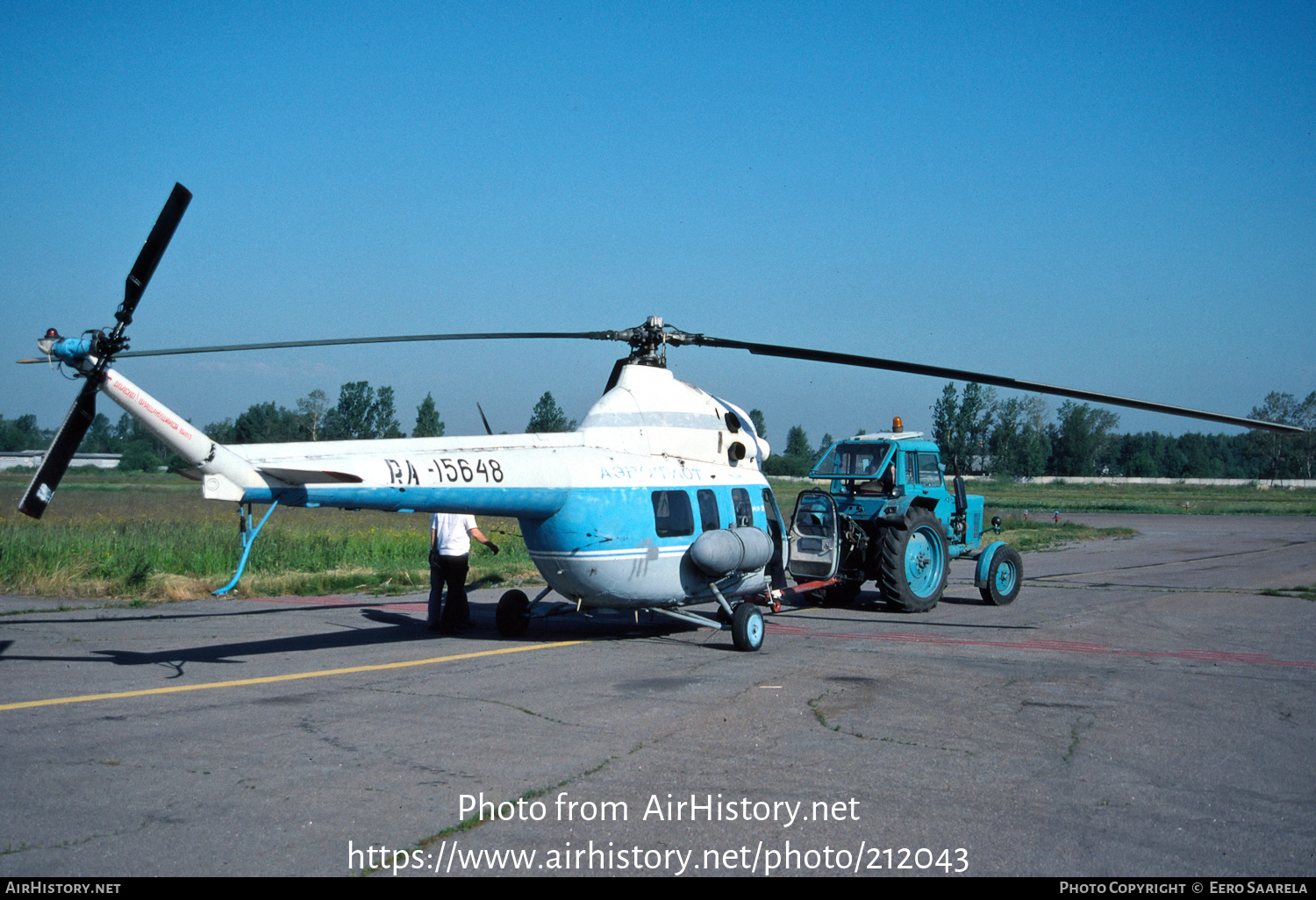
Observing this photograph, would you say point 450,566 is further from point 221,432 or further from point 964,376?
point 221,432

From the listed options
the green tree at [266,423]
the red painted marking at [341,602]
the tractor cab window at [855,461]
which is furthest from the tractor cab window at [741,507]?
the green tree at [266,423]

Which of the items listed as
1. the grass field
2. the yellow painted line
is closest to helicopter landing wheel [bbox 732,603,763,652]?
the yellow painted line

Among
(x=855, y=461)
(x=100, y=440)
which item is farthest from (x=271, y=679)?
(x=100, y=440)

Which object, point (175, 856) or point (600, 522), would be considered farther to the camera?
point (600, 522)

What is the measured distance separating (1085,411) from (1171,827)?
13870cm

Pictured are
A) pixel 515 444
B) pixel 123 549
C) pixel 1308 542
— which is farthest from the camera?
pixel 1308 542

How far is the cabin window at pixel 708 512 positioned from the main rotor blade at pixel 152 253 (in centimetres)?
668

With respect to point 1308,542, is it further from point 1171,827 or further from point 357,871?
point 357,871

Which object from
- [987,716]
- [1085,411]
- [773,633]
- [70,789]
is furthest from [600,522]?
[1085,411]

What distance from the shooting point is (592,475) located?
10766 millimetres

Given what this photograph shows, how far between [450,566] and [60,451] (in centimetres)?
517

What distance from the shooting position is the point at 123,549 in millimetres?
19203
